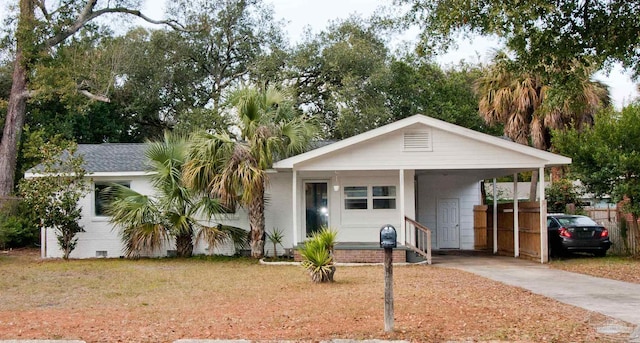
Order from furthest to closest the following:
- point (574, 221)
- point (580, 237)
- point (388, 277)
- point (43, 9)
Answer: point (43, 9)
point (574, 221)
point (580, 237)
point (388, 277)

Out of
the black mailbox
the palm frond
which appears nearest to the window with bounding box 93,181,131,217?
the palm frond

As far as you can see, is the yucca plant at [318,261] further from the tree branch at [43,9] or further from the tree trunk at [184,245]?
the tree branch at [43,9]

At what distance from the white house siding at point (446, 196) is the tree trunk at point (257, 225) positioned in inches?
262

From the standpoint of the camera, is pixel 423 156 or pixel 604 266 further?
pixel 423 156

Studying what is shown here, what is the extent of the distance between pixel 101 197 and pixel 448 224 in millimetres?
11925

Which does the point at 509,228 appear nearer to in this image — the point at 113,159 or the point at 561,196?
the point at 561,196

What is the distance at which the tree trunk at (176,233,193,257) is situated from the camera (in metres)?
20.8

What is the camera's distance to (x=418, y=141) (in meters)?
19.1

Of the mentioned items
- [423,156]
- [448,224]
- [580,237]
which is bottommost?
[580,237]

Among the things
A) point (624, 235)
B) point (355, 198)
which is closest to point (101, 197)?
point (355, 198)

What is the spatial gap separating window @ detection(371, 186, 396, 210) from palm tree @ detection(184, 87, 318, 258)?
2751 millimetres

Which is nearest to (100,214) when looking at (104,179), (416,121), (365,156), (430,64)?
(104,179)

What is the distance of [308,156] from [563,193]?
15185 millimetres

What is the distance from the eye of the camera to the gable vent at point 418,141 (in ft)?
62.4
